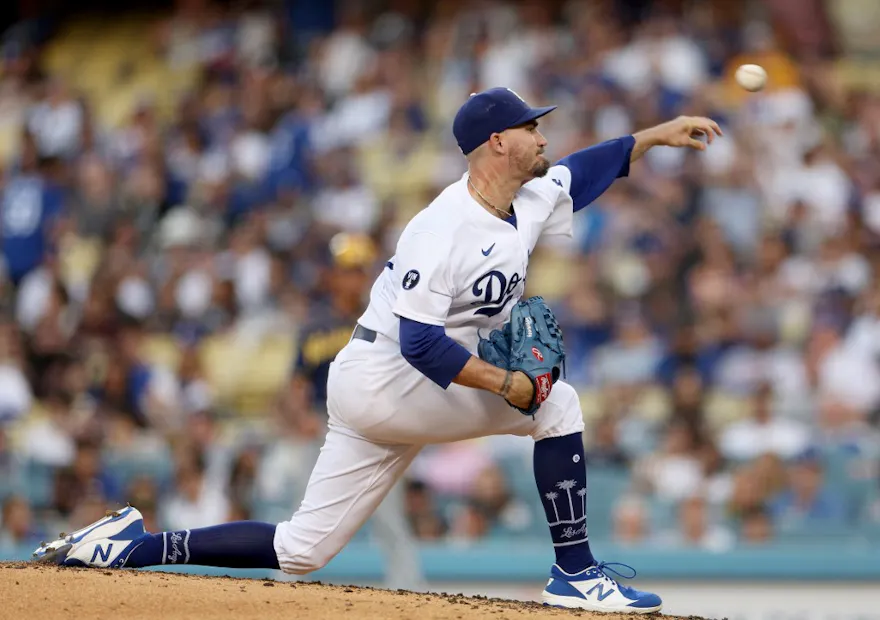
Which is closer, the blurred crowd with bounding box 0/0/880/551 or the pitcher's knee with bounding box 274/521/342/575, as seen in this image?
the pitcher's knee with bounding box 274/521/342/575

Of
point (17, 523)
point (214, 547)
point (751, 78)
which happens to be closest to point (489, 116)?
point (751, 78)

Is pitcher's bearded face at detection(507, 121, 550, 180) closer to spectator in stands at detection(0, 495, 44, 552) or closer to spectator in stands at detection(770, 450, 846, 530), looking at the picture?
spectator in stands at detection(770, 450, 846, 530)

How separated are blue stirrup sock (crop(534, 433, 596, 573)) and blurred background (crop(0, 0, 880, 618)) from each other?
2679mm

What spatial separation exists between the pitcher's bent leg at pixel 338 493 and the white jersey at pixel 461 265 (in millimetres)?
388

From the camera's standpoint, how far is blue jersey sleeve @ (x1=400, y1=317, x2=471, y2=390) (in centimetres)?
404

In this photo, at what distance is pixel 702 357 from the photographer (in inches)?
336

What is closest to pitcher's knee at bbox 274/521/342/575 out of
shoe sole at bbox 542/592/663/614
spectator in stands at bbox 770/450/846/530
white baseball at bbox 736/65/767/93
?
shoe sole at bbox 542/592/663/614

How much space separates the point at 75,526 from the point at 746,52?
20.9 ft

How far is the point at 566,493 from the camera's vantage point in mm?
4355

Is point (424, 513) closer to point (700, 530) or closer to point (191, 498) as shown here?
point (191, 498)

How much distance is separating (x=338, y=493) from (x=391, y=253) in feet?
18.4

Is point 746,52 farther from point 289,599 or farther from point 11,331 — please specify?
point 289,599

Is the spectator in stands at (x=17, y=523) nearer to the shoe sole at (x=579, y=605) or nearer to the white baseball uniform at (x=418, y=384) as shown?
the white baseball uniform at (x=418, y=384)

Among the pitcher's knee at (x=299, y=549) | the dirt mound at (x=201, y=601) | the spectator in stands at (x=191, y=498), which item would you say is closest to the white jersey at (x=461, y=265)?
the pitcher's knee at (x=299, y=549)
